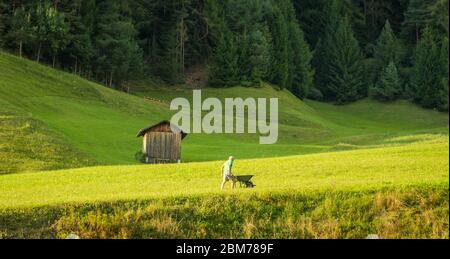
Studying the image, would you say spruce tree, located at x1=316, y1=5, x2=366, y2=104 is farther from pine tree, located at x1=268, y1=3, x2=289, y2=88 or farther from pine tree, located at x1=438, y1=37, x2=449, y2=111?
pine tree, located at x1=438, y1=37, x2=449, y2=111

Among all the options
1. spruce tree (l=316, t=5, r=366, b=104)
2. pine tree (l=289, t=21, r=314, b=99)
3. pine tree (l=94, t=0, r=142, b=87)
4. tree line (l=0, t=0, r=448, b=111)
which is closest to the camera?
tree line (l=0, t=0, r=448, b=111)

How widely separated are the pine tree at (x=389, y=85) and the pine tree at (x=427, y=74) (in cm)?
291

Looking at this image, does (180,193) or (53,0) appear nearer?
(180,193)

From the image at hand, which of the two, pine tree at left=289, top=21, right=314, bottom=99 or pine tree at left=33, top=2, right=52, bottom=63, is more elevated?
pine tree at left=33, top=2, right=52, bottom=63

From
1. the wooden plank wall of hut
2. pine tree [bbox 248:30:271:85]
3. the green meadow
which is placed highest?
pine tree [bbox 248:30:271:85]

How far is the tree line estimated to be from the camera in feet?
330

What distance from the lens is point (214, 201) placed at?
2705 cm

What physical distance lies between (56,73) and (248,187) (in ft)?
209

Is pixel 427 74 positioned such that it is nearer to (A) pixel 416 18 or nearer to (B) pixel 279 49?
(A) pixel 416 18

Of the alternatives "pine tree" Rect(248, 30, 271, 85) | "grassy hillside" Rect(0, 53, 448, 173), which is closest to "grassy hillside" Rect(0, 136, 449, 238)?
"grassy hillside" Rect(0, 53, 448, 173)

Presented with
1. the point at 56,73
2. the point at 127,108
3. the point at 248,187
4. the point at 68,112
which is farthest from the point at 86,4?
the point at 248,187

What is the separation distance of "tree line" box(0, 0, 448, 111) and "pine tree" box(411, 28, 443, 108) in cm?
17

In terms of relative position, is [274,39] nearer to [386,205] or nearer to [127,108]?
[127,108]
